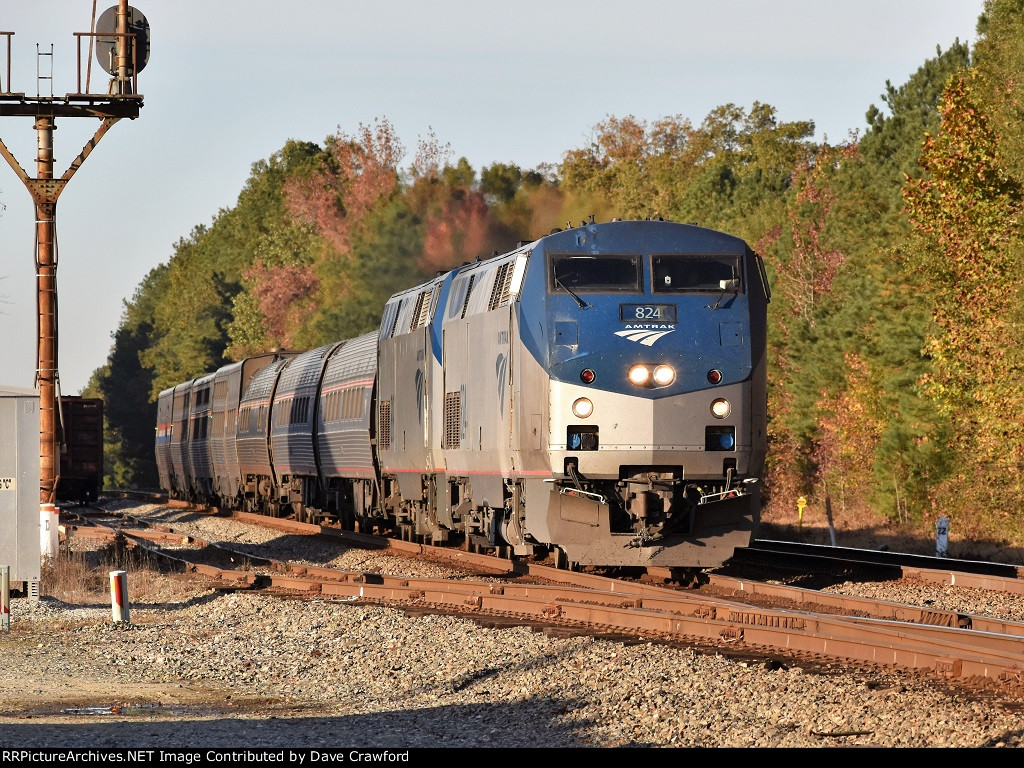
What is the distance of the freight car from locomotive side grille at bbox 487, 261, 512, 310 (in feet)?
114

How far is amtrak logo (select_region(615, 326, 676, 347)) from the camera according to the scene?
1605 cm

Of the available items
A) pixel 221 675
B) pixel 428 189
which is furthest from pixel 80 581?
pixel 428 189

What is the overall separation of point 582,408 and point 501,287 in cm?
246

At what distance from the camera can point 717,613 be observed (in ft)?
46.1

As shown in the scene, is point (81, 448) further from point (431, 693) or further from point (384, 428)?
point (431, 693)

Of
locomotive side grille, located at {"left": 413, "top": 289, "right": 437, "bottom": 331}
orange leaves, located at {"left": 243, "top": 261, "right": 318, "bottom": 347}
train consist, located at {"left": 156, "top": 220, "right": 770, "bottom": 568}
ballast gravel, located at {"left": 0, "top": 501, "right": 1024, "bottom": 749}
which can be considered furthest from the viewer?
orange leaves, located at {"left": 243, "top": 261, "right": 318, "bottom": 347}

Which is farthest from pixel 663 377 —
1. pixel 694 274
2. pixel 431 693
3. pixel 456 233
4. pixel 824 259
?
pixel 456 233

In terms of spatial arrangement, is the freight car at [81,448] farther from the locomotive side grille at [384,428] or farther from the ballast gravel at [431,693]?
the ballast gravel at [431,693]

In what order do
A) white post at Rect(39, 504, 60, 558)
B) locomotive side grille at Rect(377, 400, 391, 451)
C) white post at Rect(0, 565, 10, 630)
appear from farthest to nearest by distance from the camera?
locomotive side grille at Rect(377, 400, 391, 451) < white post at Rect(39, 504, 60, 558) < white post at Rect(0, 565, 10, 630)

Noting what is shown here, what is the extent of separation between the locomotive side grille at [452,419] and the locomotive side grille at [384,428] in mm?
4151

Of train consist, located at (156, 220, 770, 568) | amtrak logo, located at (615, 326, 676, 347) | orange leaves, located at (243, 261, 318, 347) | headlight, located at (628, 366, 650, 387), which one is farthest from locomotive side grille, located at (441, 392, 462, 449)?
orange leaves, located at (243, 261, 318, 347)

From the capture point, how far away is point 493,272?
18.4 m

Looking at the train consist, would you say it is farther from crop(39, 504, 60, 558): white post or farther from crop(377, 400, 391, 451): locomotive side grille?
crop(39, 504, 60, 558): white post
